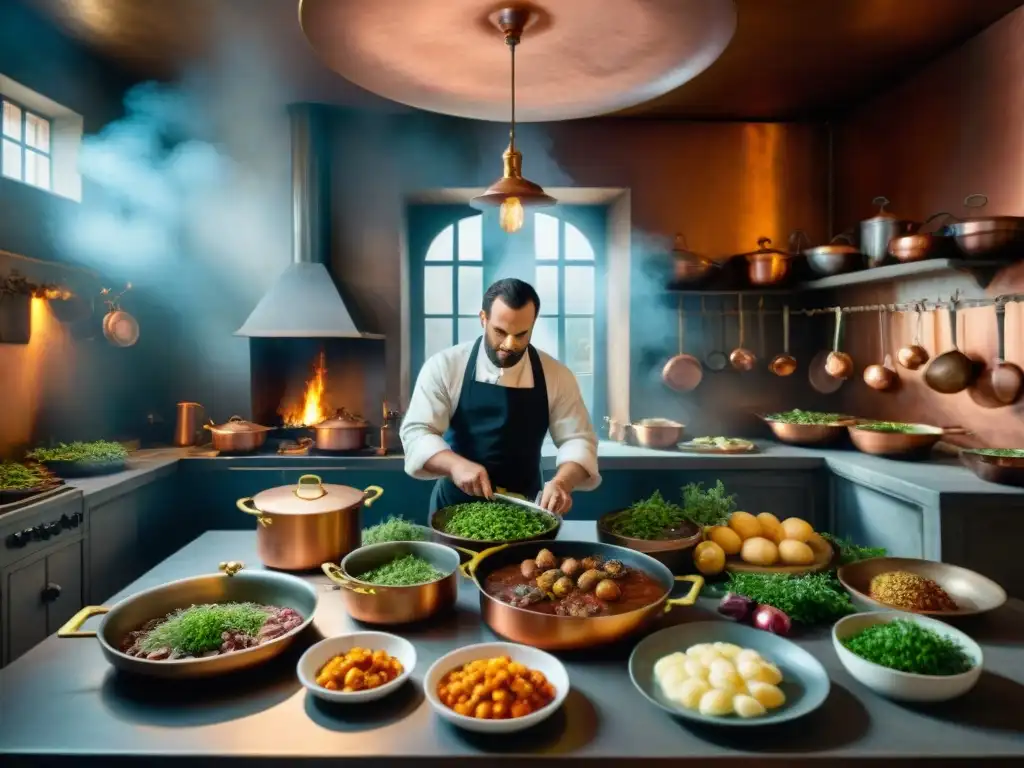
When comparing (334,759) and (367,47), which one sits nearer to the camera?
(334,759)

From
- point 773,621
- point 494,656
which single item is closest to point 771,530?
point 773,621

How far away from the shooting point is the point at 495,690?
3.97 ft

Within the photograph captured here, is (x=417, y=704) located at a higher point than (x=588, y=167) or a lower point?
lower

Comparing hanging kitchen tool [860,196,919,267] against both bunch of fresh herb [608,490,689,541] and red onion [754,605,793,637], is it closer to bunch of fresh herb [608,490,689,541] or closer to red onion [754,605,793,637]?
bunch of fresh herb [608,490,689,541]

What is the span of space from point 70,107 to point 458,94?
10.00 feet

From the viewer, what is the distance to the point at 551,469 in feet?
13.6

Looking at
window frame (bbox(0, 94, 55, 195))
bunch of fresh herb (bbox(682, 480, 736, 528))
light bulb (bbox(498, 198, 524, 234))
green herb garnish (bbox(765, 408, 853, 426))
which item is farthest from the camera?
green herb garnish (bbox(765, 408, 853, 426))

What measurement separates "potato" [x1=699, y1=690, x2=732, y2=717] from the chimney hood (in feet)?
11.6

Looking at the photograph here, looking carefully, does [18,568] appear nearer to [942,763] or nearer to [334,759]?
[334,759]

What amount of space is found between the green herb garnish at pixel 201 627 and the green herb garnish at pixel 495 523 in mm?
599

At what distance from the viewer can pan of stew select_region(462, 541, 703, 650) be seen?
1414 mm

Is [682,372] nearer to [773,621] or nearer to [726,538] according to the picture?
[726,538]

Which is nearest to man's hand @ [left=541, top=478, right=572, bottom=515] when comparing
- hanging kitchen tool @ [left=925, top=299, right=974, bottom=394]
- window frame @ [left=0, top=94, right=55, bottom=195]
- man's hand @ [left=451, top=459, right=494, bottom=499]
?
man's hand @ [left=451, top=459, right=494, bottom=499]

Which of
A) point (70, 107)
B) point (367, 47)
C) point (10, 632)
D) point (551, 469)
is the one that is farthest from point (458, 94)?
point (70, 107)
